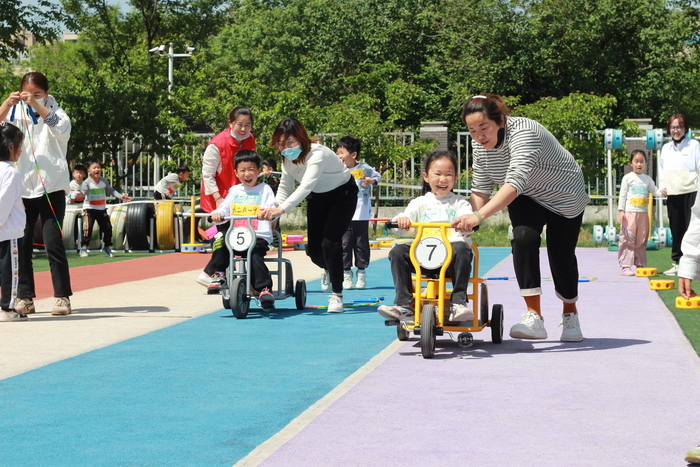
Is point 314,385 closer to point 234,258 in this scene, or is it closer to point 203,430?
point 203,430

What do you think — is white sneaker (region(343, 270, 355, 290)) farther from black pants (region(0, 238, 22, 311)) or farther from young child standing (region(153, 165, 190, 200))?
young child standing (region(153, 165, 190, 200))

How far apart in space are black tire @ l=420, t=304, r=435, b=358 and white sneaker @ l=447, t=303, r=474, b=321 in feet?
0.88

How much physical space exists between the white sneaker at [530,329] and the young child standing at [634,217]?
6506 millimetres

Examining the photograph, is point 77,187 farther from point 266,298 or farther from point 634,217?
point 266,298

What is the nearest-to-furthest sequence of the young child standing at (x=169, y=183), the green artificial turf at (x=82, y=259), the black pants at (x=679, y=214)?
1. the black pants at (x=679, y=214)
2. the green artificial turf at (x=82, y=259)
3. the young child standing at (x=169, y=183)

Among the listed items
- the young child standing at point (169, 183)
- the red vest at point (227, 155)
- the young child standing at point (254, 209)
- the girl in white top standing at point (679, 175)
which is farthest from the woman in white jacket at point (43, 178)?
the young child standing at point (169, 183)

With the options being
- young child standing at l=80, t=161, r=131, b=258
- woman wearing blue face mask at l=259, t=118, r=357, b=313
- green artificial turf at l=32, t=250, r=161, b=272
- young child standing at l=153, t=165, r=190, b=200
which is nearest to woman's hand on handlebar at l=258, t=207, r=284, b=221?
woman wearing blue face mask at l=259, t=118, r=357, b=313

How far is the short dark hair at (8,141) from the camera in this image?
28.2ft

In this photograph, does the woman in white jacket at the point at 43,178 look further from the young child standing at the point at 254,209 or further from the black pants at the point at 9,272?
the young child standing at the point at 254,209

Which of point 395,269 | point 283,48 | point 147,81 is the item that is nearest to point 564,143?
point 395,269

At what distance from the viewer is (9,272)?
8727mm

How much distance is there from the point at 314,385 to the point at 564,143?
19.4 meters

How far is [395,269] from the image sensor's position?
7.07 meters

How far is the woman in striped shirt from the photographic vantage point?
6.88 m
